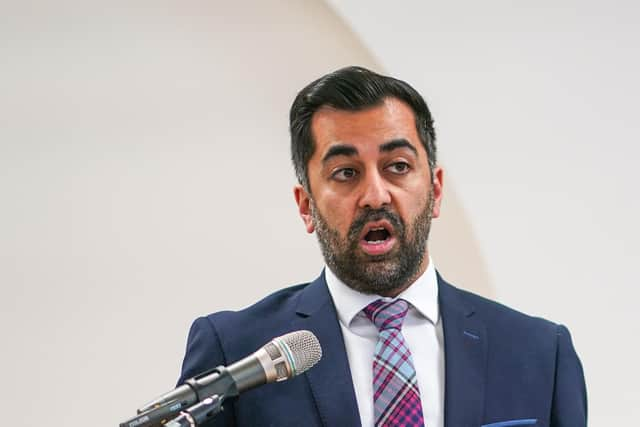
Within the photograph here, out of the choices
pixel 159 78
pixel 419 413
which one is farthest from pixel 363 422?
pixel 159 78

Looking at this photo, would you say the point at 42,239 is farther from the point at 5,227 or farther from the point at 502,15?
the point at 502,15

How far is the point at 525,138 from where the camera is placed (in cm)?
370

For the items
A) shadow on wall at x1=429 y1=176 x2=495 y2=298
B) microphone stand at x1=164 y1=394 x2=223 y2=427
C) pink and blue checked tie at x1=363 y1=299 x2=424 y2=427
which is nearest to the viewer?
microphone stand at x1=164 y1=394 x2=223 y2=427

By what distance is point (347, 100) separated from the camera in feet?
→ 7.06

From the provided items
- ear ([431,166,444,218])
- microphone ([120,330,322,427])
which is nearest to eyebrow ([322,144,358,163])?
ear ([431,166,444,218])

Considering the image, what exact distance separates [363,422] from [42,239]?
1956 millimetres

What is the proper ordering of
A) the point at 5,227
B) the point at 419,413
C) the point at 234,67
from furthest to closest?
the point at 234,67 → the point at 5,227 → the point at 419,413

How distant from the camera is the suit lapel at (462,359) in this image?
6.56ft

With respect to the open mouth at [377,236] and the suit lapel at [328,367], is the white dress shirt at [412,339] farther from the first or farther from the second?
the open mouth at [377,236]

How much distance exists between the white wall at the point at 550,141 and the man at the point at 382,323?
1482 mm

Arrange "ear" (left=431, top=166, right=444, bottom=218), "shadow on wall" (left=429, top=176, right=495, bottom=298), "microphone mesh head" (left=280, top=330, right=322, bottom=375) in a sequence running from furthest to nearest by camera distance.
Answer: "shadow on wall" (left=429, top=176, right=495, bottom=298), "ear" (left=431, top=166, right=444, bottom=218), "microphone mesh head" (left=280, top=330, right=322, bottom=375)

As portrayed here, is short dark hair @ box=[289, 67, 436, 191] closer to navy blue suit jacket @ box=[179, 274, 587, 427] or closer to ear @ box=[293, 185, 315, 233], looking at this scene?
ear @ box=[293, 185, 315, 233]

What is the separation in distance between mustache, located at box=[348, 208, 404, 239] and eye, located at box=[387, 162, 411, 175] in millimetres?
100

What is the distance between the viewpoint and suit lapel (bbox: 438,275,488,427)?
78.7 inches
